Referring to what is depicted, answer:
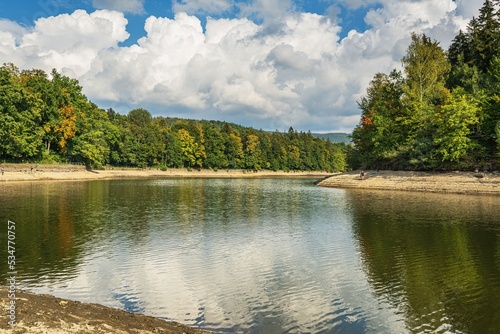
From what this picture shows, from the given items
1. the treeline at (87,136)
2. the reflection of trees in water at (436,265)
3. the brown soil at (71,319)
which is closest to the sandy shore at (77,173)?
the treeline at (87,136)

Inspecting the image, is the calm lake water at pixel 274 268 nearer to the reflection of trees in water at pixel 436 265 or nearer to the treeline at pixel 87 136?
the reflection of trees in water at pixel 436 265

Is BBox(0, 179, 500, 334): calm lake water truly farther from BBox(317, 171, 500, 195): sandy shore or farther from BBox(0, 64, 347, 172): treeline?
BBox(0, 64, 347, 172): treeline

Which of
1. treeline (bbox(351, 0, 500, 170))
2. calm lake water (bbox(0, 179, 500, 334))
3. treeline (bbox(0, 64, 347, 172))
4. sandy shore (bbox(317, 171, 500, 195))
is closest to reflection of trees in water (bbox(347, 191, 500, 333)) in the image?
calm lake water (bbox(0, 179, 500, 334))

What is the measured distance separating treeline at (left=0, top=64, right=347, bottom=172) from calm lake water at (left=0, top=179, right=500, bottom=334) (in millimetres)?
61719

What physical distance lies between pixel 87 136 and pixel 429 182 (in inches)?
3432

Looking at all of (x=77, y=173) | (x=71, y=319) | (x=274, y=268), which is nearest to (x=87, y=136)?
(x=77, y=173)

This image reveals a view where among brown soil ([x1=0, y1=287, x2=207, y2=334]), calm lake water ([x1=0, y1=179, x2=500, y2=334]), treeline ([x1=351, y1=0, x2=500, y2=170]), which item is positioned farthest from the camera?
treeline ([x1=351, y1=0, x2=500, y2=170])

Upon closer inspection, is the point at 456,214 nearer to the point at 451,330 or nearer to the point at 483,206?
the point at 483,206

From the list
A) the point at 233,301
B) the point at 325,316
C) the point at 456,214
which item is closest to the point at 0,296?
the point at 233,301

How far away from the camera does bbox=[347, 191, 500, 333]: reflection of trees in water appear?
500 inches

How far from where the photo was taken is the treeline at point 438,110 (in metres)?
64.1

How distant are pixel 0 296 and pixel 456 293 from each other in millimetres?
15600

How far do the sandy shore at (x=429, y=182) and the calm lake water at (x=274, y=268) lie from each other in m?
26.1

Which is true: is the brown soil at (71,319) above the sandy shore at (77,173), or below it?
below
